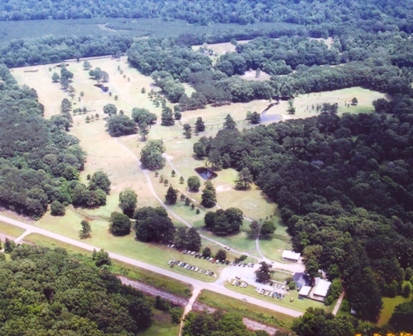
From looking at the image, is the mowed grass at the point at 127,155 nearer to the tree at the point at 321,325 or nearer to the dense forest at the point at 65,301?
the dense forest at the point at 65,301

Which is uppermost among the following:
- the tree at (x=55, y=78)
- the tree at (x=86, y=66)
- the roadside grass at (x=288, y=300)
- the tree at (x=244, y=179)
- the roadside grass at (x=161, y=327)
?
the tree at (x=86, y=66)

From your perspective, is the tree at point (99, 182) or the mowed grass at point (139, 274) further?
the tree at point (99, 182)

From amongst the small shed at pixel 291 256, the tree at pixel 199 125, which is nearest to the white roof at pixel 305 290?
the small shed at pixel 291 256

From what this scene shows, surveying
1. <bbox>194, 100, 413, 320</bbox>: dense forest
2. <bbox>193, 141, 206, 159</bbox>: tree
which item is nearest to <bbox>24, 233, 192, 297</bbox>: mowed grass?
<bbox>194, 100, 413, 320</bbox>: dense forest

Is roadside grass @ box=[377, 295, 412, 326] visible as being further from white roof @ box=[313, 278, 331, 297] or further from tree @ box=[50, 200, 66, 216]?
tree @ box=[50, 200, 66, 216]

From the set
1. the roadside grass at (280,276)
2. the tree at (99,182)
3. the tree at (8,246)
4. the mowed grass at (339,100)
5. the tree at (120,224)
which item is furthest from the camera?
the mowed grass at (339,100)

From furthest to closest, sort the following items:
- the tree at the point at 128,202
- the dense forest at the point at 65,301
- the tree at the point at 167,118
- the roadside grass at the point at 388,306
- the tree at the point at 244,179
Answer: the tree at the point at 167,118
the tree at the point at 244,179
the tree at the point at 128,202
the roadside grass at the point at 388,306
the dense forest at the point at 65,301

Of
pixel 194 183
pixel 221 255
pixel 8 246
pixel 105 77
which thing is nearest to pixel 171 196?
pixel 194 183
